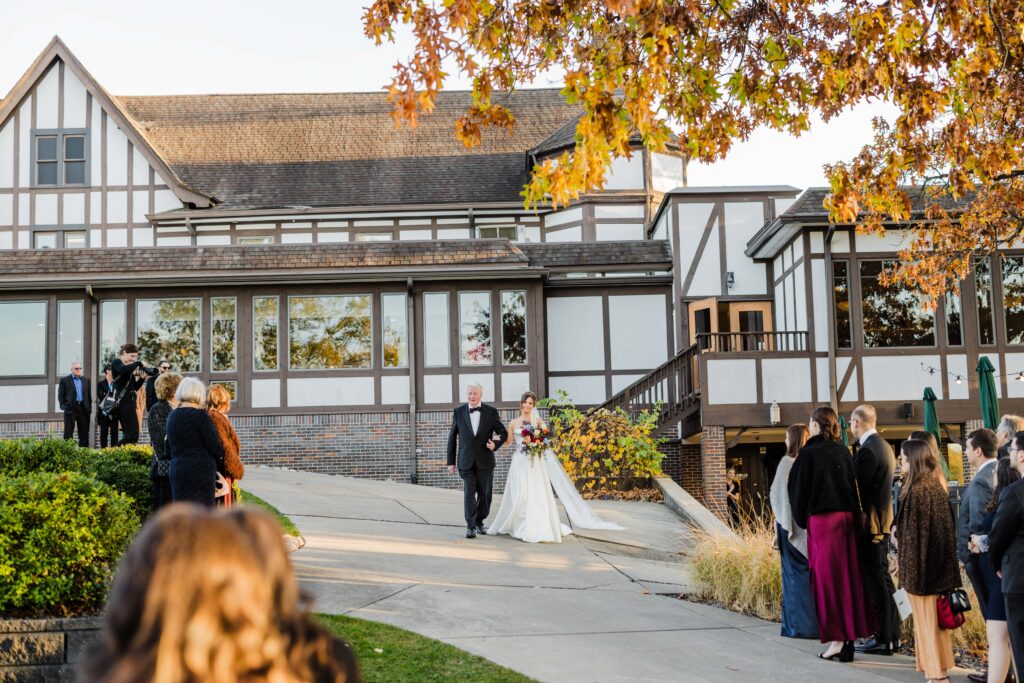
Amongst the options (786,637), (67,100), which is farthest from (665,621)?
(67,100)

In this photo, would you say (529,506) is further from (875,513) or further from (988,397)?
(988,397)

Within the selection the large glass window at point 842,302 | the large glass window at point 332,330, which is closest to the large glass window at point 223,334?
the large glass window at point 332,330

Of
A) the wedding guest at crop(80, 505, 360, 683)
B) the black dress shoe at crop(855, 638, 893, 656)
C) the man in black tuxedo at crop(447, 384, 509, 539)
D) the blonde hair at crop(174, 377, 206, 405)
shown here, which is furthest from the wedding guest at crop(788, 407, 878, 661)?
the wedding guest at crop(80, 505, 360, 683)

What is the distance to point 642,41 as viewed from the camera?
6.77 metres

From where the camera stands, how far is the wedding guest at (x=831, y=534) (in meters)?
7.72

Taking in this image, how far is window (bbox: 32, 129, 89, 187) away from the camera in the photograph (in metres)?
25.8

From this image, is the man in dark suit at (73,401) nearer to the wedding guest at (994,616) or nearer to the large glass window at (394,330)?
the large glass window at (394,330)

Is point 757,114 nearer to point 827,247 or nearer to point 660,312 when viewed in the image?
point 827,247

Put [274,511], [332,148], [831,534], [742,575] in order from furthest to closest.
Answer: [332,148]
[274,511]
[742,575]
[831,534]

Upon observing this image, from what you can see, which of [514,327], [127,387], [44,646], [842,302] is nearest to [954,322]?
[842,302]

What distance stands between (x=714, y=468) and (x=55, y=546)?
14.0 metres

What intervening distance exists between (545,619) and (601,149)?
3915 millimetres

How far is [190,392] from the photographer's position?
765 cm

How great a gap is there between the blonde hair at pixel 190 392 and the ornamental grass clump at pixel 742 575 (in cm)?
498
